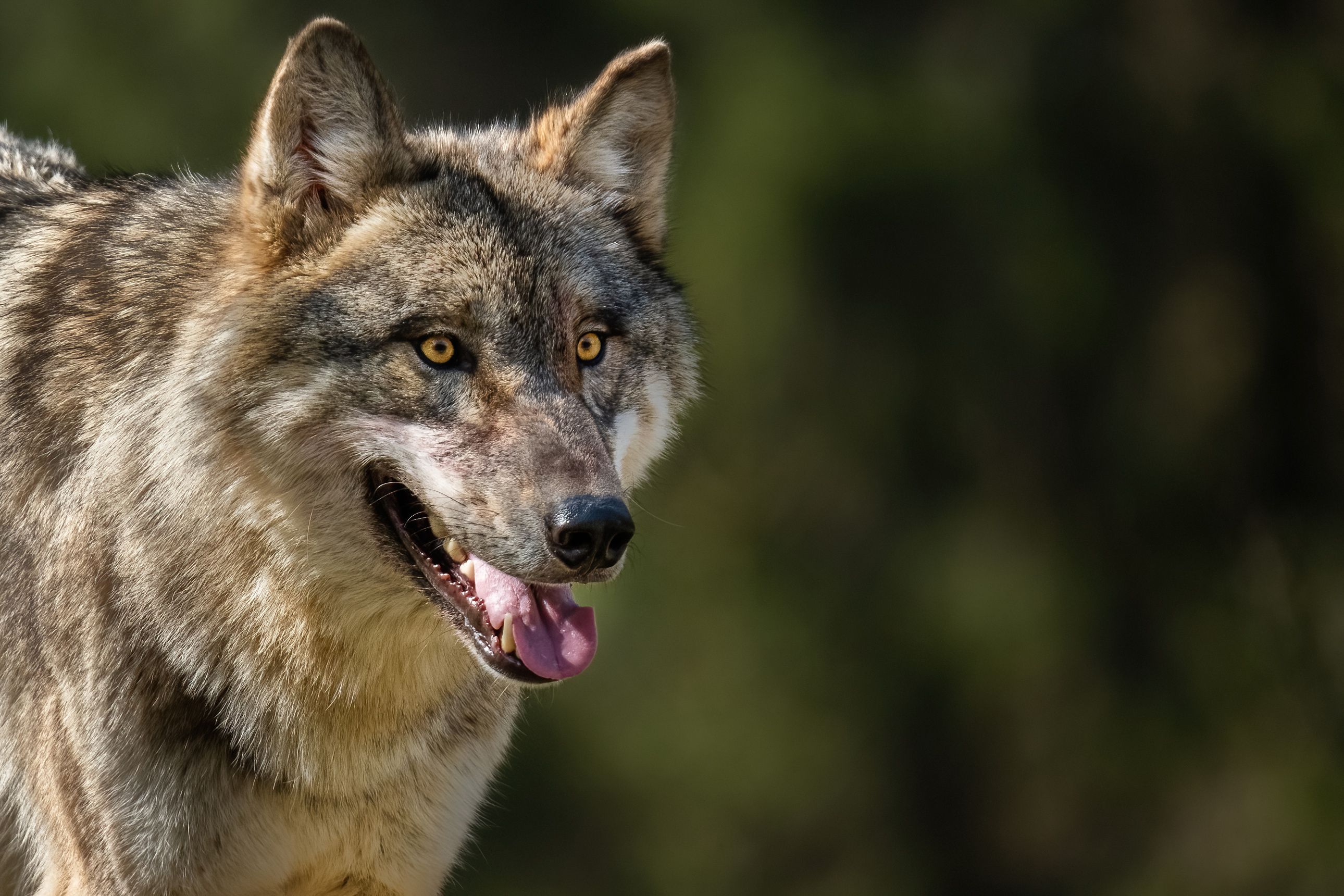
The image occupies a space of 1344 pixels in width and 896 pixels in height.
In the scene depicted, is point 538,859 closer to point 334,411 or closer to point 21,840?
point 21,840

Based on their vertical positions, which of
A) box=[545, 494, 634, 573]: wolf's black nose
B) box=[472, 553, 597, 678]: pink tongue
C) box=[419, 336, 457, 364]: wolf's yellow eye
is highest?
box=[419, 336, 457, 364]: wolf's yellow eye

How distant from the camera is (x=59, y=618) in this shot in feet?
Result: 11.9

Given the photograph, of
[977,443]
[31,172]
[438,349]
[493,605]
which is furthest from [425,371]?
[977,443]

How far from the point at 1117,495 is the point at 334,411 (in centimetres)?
1183

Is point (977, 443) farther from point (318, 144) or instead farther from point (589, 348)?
point (318, 144)

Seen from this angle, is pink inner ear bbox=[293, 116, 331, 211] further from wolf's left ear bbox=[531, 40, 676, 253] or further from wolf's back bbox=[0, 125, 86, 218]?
wolf's back bbox=[0, 125, 86, 218]

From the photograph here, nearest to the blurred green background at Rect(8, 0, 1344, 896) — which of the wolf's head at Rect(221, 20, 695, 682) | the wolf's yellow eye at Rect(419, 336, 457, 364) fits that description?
the wolf's head at Rect(221, 20, 695, 682)

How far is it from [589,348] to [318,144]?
724mm

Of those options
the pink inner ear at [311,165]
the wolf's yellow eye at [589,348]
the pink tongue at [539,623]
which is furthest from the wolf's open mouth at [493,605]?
the pink inner ear at [311,165]

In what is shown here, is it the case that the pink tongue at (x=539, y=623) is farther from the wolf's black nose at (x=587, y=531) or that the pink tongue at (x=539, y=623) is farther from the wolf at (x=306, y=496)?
the wolf's black nose at (x=587, y=531)

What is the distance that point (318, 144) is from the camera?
3578mm

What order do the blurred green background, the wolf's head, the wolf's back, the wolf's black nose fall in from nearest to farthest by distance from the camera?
the wolf's black nose, the wolf's head, the wolf's back, the blurred green background

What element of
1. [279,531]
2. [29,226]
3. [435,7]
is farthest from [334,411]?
[435,7]

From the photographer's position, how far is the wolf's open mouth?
3.43m
